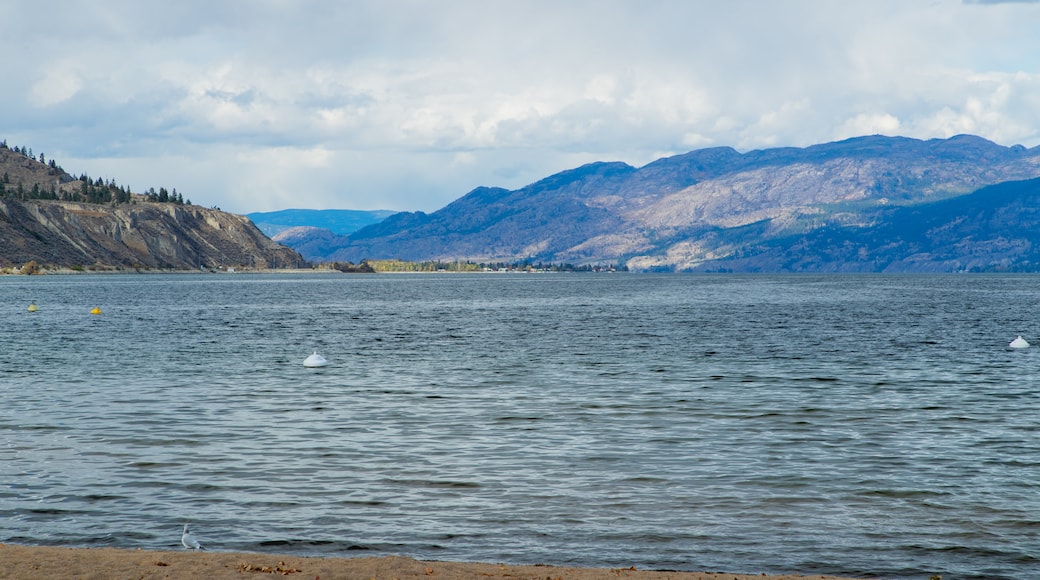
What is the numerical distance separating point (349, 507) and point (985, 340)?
70637 millimetres

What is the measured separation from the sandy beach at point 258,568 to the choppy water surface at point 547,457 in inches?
66.4

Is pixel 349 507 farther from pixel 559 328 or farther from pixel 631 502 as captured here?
pixel 559 328

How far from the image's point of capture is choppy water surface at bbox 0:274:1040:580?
20.1 m

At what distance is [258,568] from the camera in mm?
16516

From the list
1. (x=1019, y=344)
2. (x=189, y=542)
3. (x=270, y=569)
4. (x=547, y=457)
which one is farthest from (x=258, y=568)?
(x=1019, y=344)

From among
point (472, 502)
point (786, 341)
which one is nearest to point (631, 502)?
point (472, 502)

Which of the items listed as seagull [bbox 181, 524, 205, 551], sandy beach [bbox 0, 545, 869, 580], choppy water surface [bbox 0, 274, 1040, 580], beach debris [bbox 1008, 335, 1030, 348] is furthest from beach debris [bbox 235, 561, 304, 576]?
beach debris [bbox 1008, 335, 1030, 348]

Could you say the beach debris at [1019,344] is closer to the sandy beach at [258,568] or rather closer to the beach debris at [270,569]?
the sandy beach at [258,568]

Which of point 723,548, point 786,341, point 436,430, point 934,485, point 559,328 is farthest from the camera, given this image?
point 559,328

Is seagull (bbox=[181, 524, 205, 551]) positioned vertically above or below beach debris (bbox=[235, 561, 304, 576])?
below

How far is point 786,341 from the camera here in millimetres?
77312

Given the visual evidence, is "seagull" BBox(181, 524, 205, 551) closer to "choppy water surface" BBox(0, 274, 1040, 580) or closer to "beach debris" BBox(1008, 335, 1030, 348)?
"choppy water surface" BBox(0, 274, 1040, 580)

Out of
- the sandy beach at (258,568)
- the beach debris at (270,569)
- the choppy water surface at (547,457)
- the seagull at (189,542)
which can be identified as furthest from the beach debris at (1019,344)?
the beach debris at (270,569)

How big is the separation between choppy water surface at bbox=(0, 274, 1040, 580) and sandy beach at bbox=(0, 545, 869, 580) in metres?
1.69
